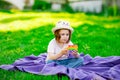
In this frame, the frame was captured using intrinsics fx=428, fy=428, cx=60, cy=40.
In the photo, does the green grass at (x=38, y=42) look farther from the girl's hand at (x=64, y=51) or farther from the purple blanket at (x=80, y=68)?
the girl's hand at (x=64, y=51)

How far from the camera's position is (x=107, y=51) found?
9.38 meters

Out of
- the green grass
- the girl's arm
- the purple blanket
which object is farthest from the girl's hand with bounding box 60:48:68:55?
the green grass

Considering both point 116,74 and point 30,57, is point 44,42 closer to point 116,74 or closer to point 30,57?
point 30,57

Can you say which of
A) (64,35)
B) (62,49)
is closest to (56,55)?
(62,49)

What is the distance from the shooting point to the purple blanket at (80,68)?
660 centimetres

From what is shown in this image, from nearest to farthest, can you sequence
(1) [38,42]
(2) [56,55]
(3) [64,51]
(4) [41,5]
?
A: 1. (3) [64,51]
2. (2) [56,55]
3. (1) [38,42]
4. (4) [41,5]

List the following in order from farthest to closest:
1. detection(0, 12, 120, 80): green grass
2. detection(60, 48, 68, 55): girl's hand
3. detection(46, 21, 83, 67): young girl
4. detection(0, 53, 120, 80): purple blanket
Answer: detection(0, 12, 120, 80): green grass < detection(46, 21, 83, 67): young girl < detection(60, 48, 68, 55): girl's hand < detection(0, 53, 120, 80): purple blanket

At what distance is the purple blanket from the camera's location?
6.60 metres

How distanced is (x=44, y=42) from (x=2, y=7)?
15.9 meters

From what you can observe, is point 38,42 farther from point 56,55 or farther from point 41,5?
point 41,5

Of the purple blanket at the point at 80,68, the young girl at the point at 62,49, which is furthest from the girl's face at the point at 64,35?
the purple blanket at the point at 80,68

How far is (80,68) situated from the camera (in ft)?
23.5

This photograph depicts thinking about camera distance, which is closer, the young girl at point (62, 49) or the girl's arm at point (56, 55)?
the girl's arm at point (56, 55)

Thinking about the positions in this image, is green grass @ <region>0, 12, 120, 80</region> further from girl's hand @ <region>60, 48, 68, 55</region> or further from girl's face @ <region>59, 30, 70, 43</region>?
girl's face @ <region>59, 30, 70, 43</region>
